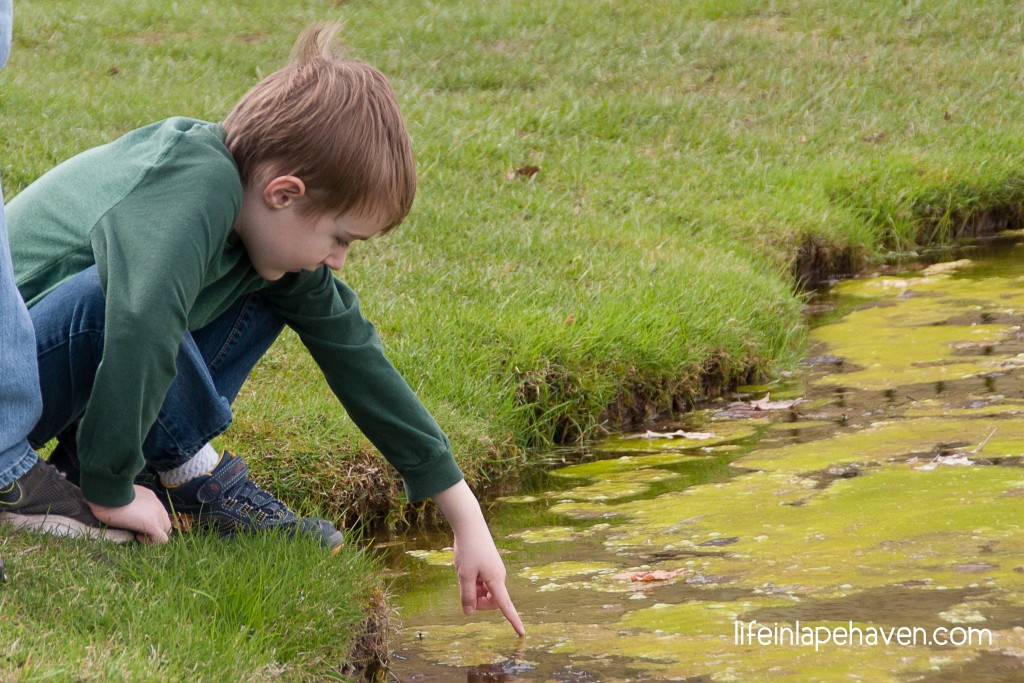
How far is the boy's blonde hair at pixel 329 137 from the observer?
2121 mm

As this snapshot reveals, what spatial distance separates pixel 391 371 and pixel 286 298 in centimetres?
26

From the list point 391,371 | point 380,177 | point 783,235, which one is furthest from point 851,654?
point 783,235

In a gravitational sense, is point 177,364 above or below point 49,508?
above

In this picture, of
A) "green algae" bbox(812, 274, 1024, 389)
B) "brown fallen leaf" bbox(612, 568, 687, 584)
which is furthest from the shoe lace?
"green algae" bbox(812, 274, 1024, 389)

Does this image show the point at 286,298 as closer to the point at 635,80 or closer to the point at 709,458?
the point at 709,458

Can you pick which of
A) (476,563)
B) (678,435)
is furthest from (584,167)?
(476,563)

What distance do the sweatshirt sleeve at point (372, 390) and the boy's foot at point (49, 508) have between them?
1.64 ft

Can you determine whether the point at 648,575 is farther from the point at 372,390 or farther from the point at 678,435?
the point at 678,435

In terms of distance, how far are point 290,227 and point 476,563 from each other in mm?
723

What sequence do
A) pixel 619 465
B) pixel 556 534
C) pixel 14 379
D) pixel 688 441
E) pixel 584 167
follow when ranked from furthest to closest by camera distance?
pixel 584 167, pixel 688 441, pixel 619 465, pixel 556 534, pixel 14 379

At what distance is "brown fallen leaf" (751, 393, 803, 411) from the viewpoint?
4031 millimetres

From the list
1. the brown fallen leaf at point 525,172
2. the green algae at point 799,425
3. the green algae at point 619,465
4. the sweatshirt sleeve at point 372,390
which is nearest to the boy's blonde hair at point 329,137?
the sweatshirt sleeve at point 372,390

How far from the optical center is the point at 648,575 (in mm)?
2662

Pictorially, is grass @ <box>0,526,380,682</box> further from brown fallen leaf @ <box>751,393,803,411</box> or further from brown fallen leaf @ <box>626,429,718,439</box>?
brown fallen leaf @ <box>751,393,803,411</box>
